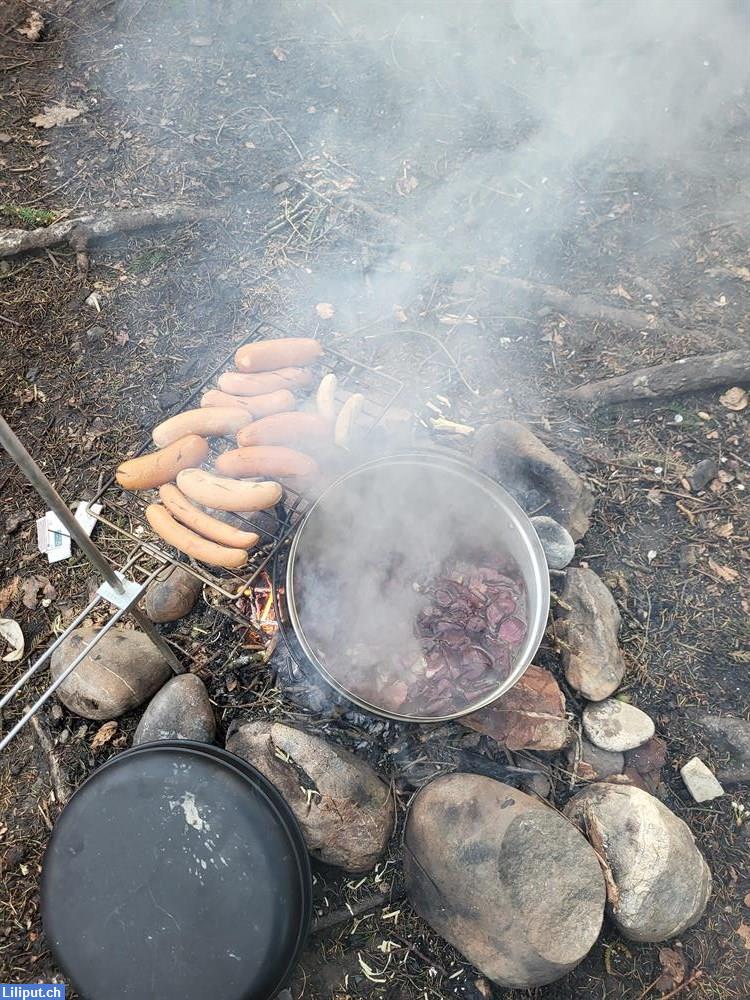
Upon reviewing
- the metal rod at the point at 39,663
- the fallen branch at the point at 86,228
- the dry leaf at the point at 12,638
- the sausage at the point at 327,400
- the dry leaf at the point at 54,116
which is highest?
the dry leaf at the point at 54,116

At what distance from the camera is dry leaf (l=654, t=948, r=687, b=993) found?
288cm

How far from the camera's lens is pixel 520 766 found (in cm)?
317

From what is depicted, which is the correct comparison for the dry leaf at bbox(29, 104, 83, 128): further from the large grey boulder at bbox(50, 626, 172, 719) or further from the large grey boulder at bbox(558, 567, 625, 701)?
the large grey boulder at bbox(558, 567, 625, 701)

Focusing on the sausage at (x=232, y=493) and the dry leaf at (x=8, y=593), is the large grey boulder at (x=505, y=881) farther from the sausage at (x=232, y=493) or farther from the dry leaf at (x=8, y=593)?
the dry leaf at (x=8, y=593)

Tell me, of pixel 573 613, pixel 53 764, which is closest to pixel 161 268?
pixel 53 764

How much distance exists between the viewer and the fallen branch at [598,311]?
475 centimetres

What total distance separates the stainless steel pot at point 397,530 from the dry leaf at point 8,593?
1.98 metres

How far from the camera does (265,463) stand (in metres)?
3.25

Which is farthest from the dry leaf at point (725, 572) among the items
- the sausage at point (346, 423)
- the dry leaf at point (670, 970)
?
the sausage at point (346, 423)

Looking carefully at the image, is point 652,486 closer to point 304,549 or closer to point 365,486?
point 365,486

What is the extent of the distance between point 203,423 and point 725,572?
340 cm

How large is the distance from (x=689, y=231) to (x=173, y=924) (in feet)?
20.4

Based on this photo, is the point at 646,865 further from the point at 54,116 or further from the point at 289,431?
the point at 54,116

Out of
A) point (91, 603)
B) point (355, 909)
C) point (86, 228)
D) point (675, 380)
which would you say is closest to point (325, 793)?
point (355, 909)
